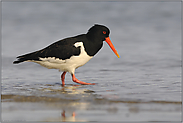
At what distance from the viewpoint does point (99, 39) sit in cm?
711

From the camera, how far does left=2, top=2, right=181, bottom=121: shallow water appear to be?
15.5 ft

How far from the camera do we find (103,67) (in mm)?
9000

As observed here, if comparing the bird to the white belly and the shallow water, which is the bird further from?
the shallow water

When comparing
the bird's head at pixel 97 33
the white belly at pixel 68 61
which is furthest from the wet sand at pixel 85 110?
the bird's head at pixel 97 33

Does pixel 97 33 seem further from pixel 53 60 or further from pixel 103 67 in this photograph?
pixel 103 67

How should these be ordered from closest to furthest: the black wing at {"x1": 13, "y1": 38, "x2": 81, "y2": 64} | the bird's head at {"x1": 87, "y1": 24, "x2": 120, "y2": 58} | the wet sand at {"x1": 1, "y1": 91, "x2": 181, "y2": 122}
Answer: the wet sand at {"x1": 1, "y1": 91, "x2": 181, "y2": 122} → the black wing at {"x1": 13, "y1": 38, "x2": 81, "y2": 64} → the bird's head at {"x1": 87, "y1": 24, "x2": 120, "y2": 58}

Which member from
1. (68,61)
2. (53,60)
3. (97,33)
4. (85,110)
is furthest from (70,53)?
(85,110)

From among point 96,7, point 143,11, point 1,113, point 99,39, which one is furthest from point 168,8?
point 1,113

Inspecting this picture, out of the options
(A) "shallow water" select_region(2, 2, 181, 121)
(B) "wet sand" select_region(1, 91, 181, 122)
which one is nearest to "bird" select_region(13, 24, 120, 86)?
(A) "shallow water" select_region(2, 2, 181, 121)

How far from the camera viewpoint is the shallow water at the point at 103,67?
4.74m

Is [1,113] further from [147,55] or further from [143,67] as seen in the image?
[147,55]

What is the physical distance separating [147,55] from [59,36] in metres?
4.78

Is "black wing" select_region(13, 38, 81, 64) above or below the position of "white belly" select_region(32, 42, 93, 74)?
above

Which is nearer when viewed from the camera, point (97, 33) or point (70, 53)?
point (70, 53)
